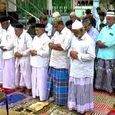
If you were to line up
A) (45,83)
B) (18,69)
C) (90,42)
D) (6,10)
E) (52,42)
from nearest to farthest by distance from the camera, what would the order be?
(90,42) < (52,42) < (45,83) < (18,69) < (6,10)

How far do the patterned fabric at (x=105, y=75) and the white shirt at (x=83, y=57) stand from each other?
1.26 meters

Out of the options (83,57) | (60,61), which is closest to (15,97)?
(60,61)

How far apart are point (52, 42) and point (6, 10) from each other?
200 inches

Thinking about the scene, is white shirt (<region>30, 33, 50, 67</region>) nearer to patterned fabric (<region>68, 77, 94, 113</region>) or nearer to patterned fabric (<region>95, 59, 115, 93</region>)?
patterned fabric (<region>68, 77, 94, 113</region>)

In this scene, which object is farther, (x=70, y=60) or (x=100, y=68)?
(x=100, y=68)

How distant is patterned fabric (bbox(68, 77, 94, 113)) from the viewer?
6191mm

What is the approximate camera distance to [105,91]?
25.3 feet

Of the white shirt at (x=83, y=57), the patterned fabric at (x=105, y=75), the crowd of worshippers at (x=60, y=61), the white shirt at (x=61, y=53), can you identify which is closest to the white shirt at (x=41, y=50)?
the crowd of worshippers at (x=60, y=61)

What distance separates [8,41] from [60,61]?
1.45 m

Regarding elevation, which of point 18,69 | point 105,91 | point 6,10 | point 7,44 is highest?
point 6,10

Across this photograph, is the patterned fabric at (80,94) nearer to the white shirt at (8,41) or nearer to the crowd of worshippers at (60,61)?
the crowd of worshippers at (60,61)

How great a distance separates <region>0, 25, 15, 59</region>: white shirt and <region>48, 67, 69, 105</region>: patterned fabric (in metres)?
1.10

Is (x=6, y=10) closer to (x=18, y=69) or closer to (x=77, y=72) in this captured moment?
(x=18, y=69)

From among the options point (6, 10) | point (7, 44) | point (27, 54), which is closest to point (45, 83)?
point (27, 54)
